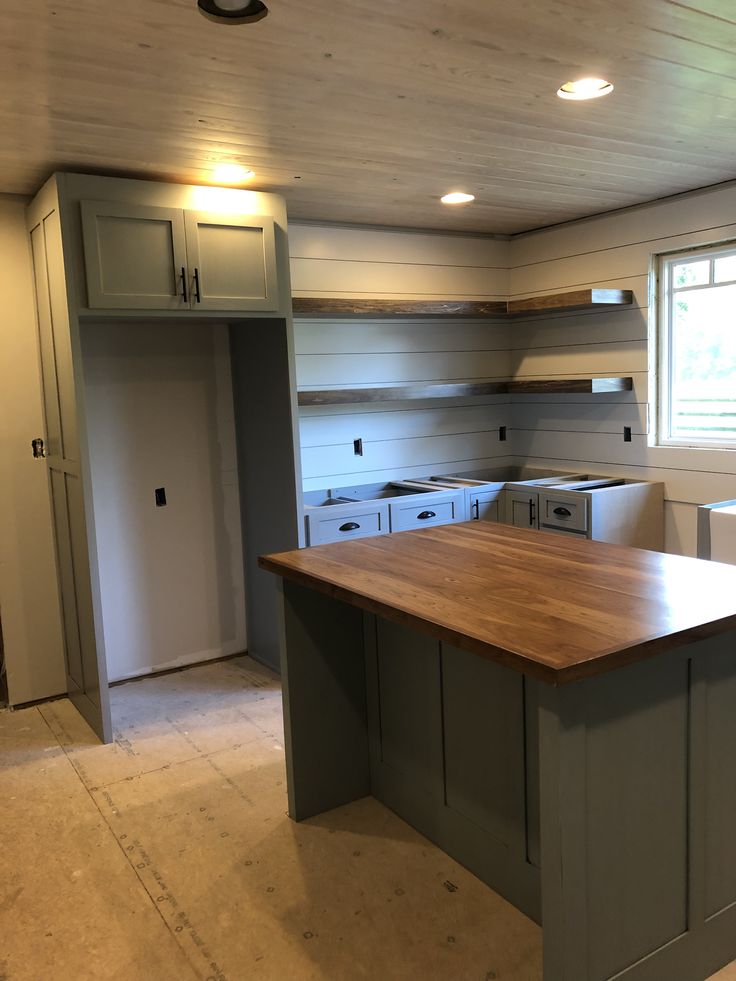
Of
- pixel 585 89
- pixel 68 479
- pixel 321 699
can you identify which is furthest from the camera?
pixel 68 479

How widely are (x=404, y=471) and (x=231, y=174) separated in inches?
81.3

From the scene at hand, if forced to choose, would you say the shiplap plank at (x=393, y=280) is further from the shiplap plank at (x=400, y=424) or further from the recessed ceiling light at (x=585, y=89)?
the recessed ceiling light at (x=585, y=89)

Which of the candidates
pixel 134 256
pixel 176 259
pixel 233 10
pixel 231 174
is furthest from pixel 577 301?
pixel 233 10

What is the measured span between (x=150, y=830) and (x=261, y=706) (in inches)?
42.7

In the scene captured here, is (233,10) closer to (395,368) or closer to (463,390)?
(395,368)

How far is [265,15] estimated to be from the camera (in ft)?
6.33

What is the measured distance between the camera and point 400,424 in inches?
190

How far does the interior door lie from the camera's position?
329cm

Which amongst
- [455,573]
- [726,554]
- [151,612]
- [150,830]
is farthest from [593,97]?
[151,612]

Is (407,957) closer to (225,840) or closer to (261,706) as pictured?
(225,840)

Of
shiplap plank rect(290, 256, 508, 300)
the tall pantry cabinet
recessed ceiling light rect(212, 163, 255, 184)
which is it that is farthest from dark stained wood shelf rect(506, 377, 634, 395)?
recessed ceiling light rect(212, 163, 255, 184)

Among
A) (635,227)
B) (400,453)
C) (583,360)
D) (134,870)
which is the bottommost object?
(134,870)

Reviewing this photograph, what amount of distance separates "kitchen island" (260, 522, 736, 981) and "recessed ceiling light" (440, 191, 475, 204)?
1942 mm

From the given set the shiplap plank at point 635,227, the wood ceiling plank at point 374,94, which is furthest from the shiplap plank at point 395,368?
the wood ceiling plank at point 374,94
